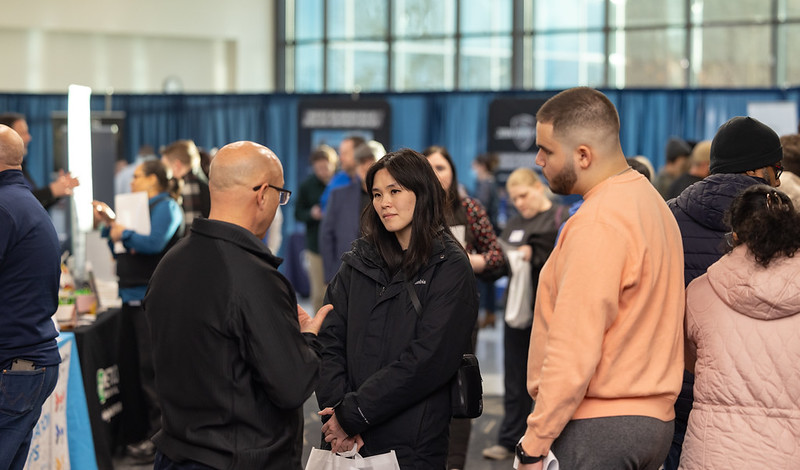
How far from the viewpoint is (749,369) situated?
2.29 meters

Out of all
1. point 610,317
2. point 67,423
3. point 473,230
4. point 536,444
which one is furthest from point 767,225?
point 67,423

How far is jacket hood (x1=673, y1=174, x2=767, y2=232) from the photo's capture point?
8.89 ft

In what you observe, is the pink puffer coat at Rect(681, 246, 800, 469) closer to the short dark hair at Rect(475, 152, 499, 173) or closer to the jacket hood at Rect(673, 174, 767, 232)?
the jacket hood at Rect(673, 174, 767, 232)

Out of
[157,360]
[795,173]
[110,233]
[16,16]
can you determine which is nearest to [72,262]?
[110,233]

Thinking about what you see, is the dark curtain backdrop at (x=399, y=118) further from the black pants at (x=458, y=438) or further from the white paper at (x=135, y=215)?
the black pants at (x=458, y=438)

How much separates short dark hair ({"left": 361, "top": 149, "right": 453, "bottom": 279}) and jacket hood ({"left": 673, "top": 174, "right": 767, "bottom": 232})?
0.74 m

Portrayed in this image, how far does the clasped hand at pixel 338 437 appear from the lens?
272cm

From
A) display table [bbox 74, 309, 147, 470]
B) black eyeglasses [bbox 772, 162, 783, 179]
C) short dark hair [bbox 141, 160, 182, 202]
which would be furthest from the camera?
short dark hair [bbox 141, 160, 182, 202]

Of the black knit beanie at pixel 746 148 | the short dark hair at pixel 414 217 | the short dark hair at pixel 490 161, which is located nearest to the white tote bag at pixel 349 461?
the short dark hair at pixel 414 217

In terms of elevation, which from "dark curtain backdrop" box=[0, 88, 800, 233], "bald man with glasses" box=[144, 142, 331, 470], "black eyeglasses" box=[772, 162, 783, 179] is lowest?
"bald man with glasses" box=[144, 142, 331, 470]

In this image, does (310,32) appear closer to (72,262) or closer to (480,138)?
(480,138)

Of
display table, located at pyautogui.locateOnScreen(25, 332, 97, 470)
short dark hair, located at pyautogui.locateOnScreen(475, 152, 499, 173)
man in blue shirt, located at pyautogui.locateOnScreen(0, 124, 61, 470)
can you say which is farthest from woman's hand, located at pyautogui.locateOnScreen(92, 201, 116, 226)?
short dark hair, located at pyautogui.locateOnScreen(475, 152, 499, 173)

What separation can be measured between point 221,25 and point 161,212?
10.0 m

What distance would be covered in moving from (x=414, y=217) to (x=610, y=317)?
892mm
